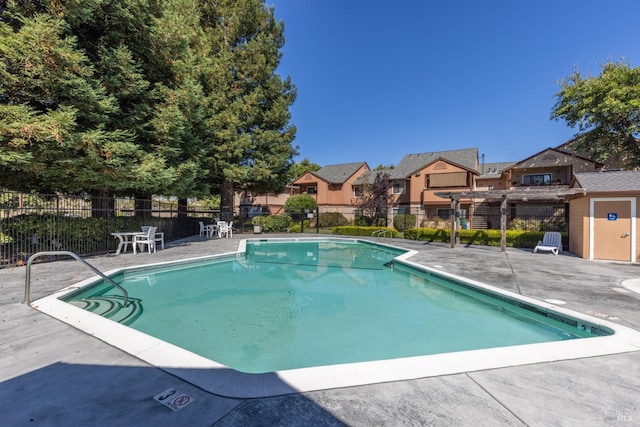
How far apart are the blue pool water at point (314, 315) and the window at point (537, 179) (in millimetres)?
20847

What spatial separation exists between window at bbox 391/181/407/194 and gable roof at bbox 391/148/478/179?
2.16 feet

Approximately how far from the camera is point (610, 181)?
34.2 ft

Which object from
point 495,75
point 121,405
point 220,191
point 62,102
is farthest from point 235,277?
point 495,75

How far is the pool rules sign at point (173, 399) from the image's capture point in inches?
85.1

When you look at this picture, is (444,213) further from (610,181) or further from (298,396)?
(298,396)

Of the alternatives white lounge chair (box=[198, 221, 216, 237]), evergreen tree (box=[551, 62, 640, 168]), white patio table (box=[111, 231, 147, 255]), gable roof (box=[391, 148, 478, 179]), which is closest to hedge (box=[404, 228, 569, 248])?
evergreen tree (box=[551, 62, 640, 168])

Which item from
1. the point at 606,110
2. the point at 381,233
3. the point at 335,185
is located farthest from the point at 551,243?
the point at 335,185

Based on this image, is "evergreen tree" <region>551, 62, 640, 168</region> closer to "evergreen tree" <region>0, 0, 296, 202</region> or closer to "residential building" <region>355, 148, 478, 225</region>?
"residential building" <region>355, 148, 478, 225</region>

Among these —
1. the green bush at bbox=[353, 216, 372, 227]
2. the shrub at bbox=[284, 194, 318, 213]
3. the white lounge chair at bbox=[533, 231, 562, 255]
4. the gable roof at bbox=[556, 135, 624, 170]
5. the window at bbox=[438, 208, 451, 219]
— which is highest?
the gable roof at bbox=[556, 135, 624, 170]

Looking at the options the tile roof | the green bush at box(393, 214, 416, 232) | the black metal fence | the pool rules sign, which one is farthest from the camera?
the green bush at box(393, 214, 416, 232)

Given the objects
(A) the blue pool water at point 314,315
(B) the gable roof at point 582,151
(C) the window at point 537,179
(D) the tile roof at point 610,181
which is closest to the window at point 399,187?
(C) the window at point 537,179

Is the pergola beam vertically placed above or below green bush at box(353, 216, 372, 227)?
above

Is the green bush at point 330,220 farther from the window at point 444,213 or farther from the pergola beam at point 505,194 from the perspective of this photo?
the pergola beam at point 505,194

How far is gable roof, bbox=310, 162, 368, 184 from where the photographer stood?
105ft
